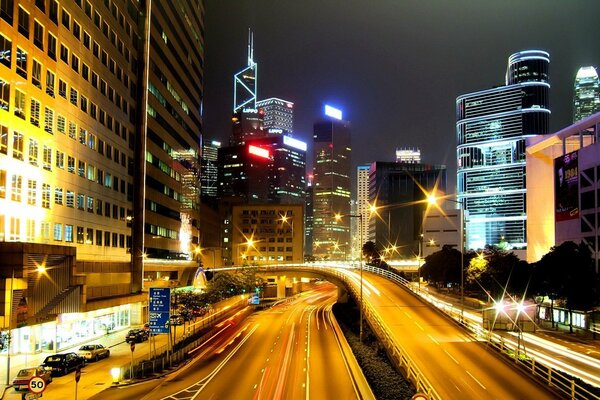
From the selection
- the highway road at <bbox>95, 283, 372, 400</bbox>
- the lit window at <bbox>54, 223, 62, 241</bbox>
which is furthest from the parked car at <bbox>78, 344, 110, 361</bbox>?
the lit window at <bbox>54, 223, 62, 241</bbox>

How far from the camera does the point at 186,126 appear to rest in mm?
113250

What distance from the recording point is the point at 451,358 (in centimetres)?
3972

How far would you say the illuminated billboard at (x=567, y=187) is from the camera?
104 meters

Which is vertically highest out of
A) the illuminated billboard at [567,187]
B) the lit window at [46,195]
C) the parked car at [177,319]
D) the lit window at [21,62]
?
the lit window at [21,62]

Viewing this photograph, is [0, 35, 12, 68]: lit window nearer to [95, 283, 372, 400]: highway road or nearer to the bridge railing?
[95, 283, 372, 400]: highway road

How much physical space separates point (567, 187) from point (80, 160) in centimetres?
8615

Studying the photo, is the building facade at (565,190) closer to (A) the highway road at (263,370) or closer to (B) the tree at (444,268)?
(B) the tree at (444,268)

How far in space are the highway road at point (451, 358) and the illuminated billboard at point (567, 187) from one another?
167ft

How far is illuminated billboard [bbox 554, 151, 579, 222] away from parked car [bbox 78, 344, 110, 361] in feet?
281

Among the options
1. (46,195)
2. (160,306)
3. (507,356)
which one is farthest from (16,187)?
(507,356)

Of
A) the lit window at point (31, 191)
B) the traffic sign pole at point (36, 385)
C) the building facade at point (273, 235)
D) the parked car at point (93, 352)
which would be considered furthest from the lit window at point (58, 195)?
the building facade at point (273, 235)

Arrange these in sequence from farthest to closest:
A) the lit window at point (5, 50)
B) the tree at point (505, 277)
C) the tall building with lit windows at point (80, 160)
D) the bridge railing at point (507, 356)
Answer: the tree at point (505, 277) < the tall building with lit windows at point (80, 160) < the lit window at point (5, 50) < the bridge railing at point (507, 356)

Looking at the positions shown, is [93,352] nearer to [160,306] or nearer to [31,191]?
[160,306]

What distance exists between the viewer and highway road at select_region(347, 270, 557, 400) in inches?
1200
